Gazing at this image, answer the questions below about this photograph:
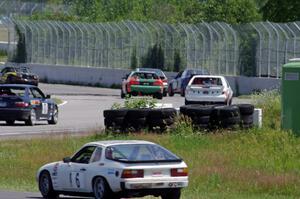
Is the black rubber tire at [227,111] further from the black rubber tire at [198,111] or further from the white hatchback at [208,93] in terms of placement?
the white hatchback at [208,93]

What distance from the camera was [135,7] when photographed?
109 meters

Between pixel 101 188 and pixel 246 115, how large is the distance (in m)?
13.6

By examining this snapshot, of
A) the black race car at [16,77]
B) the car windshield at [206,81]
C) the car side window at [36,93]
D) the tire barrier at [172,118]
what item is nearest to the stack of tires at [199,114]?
the tire barrier at [172,118]

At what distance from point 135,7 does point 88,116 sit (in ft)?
217

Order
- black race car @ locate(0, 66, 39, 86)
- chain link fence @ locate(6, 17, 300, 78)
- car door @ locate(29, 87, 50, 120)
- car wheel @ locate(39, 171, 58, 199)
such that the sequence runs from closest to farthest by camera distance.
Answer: car wheel @ locate(39, 171, 58, 199) < car door @ locate(29, 87, 50, 120) < chain link fence @ locate(6, 17, 300, 78) < black race car @ locate(0, 66, 39, 86)

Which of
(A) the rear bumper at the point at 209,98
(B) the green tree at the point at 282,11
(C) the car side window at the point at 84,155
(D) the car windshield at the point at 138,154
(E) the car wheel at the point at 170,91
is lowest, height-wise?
(E) the car wheel at the point at 170,91

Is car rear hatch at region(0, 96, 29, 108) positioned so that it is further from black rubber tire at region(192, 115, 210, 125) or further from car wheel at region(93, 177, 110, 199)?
car wheel at region(93, 177, 110, 199)

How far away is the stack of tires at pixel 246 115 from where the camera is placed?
105 feet

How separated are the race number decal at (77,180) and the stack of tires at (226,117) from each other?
11868 millimetres

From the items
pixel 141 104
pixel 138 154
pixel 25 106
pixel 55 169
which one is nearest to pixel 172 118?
pixel 141 104

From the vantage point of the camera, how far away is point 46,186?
Result: 20938 millimetres

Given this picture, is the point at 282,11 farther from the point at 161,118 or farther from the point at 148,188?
the point at 148,188

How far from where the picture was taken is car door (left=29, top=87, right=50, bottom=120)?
38572 mm

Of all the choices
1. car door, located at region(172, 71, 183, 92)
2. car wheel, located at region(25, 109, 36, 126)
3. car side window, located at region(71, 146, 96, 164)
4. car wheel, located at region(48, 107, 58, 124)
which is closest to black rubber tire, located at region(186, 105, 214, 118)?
car wheel, located at region(25, 109, 36, 126)
